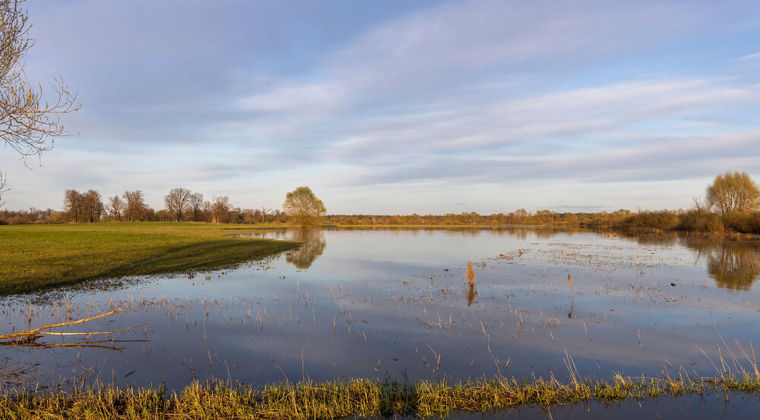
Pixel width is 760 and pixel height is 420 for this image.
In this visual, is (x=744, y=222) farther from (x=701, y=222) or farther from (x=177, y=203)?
(x=177, y=203)

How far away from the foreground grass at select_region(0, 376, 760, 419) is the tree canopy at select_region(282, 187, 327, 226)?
92.8 metres

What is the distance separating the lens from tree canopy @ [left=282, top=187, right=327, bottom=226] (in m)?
98.0

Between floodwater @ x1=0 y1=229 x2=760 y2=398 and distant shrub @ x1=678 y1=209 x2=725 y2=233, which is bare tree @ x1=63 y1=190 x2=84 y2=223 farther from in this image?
distant shrub @ x1=678 y1=209 x2=725 y2=233

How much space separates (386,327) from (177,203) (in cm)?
14493

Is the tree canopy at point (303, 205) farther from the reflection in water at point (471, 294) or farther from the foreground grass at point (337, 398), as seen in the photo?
the foreground grass at point (337, 398)

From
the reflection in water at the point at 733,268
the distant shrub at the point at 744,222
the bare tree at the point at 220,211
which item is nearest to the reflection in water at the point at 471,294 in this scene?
the reflection in water at the point at 733,268

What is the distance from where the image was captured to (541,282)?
63.9 ft

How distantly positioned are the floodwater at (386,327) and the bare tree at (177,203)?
130 m

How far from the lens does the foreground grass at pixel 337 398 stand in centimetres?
611

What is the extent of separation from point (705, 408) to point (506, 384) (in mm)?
3375

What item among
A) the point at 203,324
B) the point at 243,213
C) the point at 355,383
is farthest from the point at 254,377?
the point at 243,213

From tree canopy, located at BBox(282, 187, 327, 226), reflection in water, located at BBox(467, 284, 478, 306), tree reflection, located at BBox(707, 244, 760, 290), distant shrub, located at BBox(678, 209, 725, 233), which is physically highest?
tree canopy, located at BBox(282, 187, 327, 226)

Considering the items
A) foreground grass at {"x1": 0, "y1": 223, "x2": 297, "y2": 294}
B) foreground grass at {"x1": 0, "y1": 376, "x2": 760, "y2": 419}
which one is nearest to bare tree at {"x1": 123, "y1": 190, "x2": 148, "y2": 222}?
foreground grass at {"x1": 0, "y1": 223, "x2": 297, "y2": 294}

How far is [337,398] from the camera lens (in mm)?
6797
